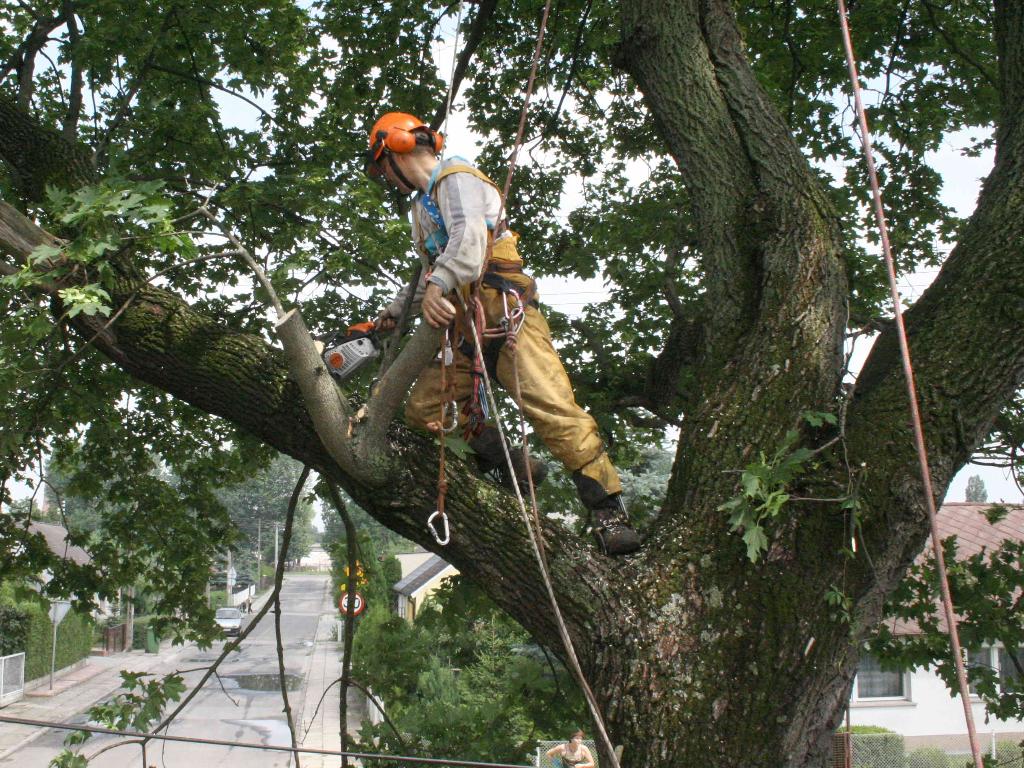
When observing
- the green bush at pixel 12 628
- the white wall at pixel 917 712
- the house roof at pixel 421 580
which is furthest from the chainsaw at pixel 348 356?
the green bush at pixel 12 628

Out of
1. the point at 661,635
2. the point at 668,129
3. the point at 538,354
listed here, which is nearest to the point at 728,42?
the point at 668,129

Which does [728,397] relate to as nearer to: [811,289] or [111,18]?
[811,289]

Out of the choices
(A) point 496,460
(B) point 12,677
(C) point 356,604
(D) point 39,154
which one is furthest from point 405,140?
(B) point 12,677

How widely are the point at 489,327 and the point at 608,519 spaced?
86 centimetres

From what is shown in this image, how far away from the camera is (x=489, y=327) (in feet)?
12.3

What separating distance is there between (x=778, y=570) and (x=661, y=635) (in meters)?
0.42

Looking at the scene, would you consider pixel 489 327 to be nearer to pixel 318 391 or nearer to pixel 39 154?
pixel 318 391

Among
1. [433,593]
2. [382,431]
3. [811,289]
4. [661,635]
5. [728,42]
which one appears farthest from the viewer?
[433,593]

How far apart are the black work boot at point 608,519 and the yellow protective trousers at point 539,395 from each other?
1.1 inches

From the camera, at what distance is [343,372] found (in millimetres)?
3781

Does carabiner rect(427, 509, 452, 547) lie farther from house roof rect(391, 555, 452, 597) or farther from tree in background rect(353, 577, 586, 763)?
house roof rect(391, 555, 452, 597)

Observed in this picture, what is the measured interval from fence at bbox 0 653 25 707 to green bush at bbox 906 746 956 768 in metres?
19.5

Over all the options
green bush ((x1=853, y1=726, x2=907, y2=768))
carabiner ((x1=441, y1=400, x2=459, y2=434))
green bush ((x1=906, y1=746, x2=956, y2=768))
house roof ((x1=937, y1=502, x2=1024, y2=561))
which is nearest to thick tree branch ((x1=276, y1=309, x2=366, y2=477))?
carabiner ((x1=441, y1=400, x2=459, y2=434))

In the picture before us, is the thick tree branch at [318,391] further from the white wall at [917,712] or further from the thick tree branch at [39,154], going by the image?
the white wall at [917,712]
